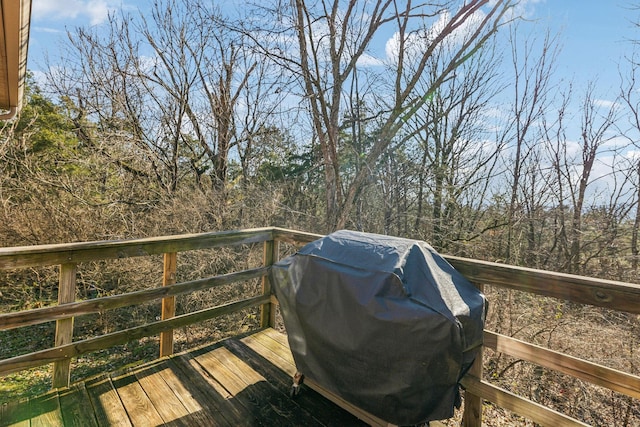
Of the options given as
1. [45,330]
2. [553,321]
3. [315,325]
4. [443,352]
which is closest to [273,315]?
[315,325]

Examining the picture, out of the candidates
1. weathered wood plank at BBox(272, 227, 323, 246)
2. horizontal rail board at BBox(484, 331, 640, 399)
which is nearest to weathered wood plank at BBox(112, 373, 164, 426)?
weathered wood plank at BBox(272, 227, 323, 246)

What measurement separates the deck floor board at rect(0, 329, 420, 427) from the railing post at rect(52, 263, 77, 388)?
8 cm

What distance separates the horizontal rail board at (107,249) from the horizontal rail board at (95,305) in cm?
26

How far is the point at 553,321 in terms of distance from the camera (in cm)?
454

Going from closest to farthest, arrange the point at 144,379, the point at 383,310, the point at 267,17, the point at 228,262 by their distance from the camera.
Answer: the point at 383,310, the point at 144,379, the point at 228,262, the point at 267,17

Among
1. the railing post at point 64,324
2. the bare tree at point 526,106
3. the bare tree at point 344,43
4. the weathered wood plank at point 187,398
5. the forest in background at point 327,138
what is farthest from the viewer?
the bare tree at point 526,106

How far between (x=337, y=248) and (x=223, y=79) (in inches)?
285

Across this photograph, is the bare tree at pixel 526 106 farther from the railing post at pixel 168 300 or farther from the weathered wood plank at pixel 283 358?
the railing post at pixel 168 300

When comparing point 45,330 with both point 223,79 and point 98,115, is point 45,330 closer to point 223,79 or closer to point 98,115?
point 98,115

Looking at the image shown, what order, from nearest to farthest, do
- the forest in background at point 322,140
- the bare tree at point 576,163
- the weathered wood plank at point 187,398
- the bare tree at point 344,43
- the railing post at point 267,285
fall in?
the weathered wood plank at point 187,398 < the railing post at point 267,285 < the forest in background at point 322,140 < the bare tree at point 576,163 < the bare tree at point 344,43

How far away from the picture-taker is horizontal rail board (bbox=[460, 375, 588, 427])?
5.05 ft

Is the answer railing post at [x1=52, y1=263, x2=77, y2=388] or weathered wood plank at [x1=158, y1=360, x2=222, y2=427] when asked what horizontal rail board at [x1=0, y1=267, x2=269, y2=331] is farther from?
weathered wood plank at [x1=158, y1=360, x2=222, y2=427]

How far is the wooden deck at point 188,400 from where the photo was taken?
1.90 m

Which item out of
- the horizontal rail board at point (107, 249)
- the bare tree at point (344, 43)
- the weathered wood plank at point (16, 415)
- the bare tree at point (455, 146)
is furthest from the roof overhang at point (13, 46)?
the bare tree at point (455, 146)
